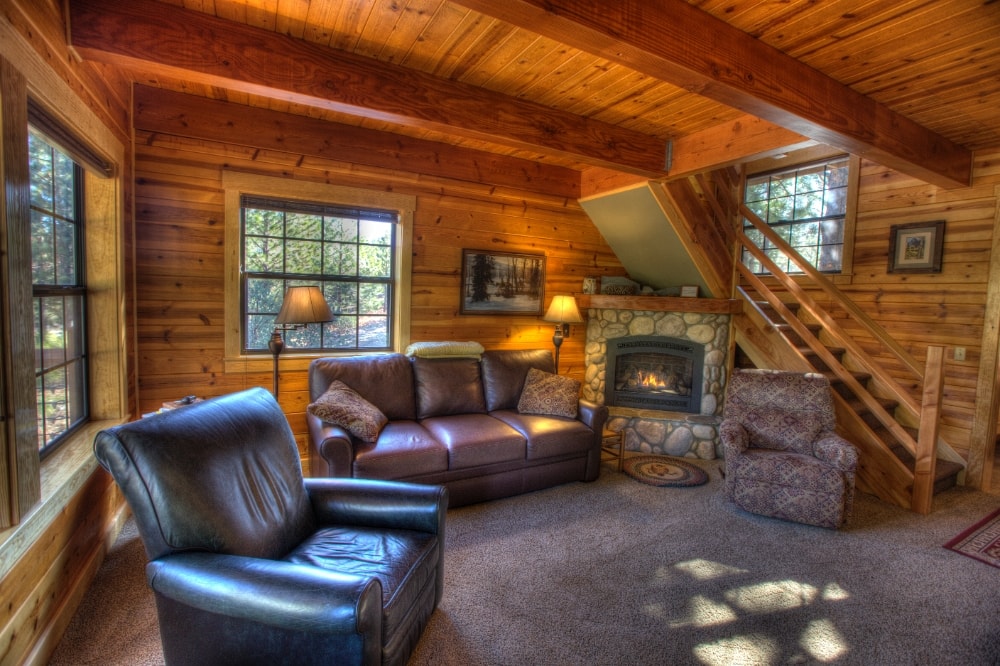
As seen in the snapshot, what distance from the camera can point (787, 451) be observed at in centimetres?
321

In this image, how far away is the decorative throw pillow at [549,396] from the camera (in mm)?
3674

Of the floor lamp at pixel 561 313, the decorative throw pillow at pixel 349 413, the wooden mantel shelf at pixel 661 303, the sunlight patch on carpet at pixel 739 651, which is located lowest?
the sunlight patch on carpet at pixel 739 651

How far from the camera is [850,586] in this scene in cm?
236

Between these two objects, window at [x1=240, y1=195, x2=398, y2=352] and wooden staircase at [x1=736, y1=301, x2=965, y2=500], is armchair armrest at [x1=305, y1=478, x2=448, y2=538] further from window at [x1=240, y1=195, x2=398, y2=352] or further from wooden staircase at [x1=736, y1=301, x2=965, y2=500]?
wooden staircase at [x1=736, y1=301, x2=965, y2=500]

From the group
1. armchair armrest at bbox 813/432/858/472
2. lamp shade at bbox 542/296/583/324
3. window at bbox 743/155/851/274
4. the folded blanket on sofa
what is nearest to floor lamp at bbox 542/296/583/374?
lamp shade at bbox 542/296/583/324

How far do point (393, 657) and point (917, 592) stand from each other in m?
2.49

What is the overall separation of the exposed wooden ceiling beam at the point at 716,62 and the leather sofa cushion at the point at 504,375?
2.41m

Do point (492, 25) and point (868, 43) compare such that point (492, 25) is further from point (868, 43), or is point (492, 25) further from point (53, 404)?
point (53, 404)

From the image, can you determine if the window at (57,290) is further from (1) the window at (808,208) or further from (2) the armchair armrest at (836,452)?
(1) the window at (808,208)

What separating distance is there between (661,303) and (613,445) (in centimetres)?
141

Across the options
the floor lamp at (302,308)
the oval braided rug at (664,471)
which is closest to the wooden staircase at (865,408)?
the oval braided rug at (664,471)

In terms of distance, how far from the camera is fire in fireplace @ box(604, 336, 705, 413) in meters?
4.49

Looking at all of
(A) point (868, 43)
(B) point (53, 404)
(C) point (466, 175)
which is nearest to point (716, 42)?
(A) point (868, 43)

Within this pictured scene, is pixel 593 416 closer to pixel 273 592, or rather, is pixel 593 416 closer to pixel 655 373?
pixel 655 373
